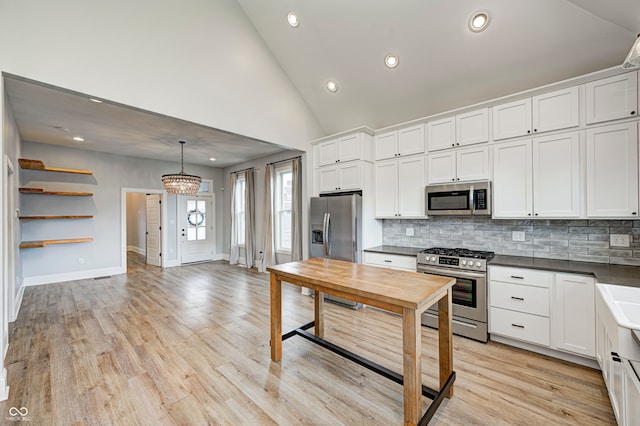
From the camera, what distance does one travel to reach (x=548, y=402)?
196 cm

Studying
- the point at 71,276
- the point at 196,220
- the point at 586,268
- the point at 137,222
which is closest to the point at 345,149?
the point at 586,268

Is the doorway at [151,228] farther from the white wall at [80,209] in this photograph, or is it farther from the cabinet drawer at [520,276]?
the cabinet drawer at [520,276]

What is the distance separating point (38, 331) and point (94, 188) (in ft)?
12.5

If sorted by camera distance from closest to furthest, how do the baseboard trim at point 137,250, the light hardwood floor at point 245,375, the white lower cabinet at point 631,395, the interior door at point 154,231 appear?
the white lower cabinet at point 631,395 < the light hardwood floor at point 245,375 < the interior door at point 154,231 < the baseboard trim at point 137,250

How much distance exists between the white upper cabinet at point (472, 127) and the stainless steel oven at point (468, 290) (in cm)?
139

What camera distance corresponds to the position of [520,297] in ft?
8.74

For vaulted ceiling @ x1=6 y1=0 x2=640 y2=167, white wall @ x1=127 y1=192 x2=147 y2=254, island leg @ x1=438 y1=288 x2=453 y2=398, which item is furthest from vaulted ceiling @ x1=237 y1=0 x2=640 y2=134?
white wall @ x1=127 y1=192 x2=147 y2=254

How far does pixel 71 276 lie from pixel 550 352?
8.19 metres

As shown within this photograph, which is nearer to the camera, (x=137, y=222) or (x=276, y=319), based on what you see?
(x=276, y=319)

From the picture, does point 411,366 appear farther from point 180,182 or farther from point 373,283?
point 180,182

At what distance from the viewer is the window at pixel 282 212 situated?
20.1 ft

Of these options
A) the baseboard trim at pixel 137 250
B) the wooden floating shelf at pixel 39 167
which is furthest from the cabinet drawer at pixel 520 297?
the baseboard trim at pixel 137 250

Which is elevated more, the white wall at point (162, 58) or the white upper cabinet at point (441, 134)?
the white wall at point (162, 58)

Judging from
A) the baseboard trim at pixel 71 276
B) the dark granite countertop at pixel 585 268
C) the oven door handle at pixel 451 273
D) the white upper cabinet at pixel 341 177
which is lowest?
the baseboard trim at pixel 71 276
